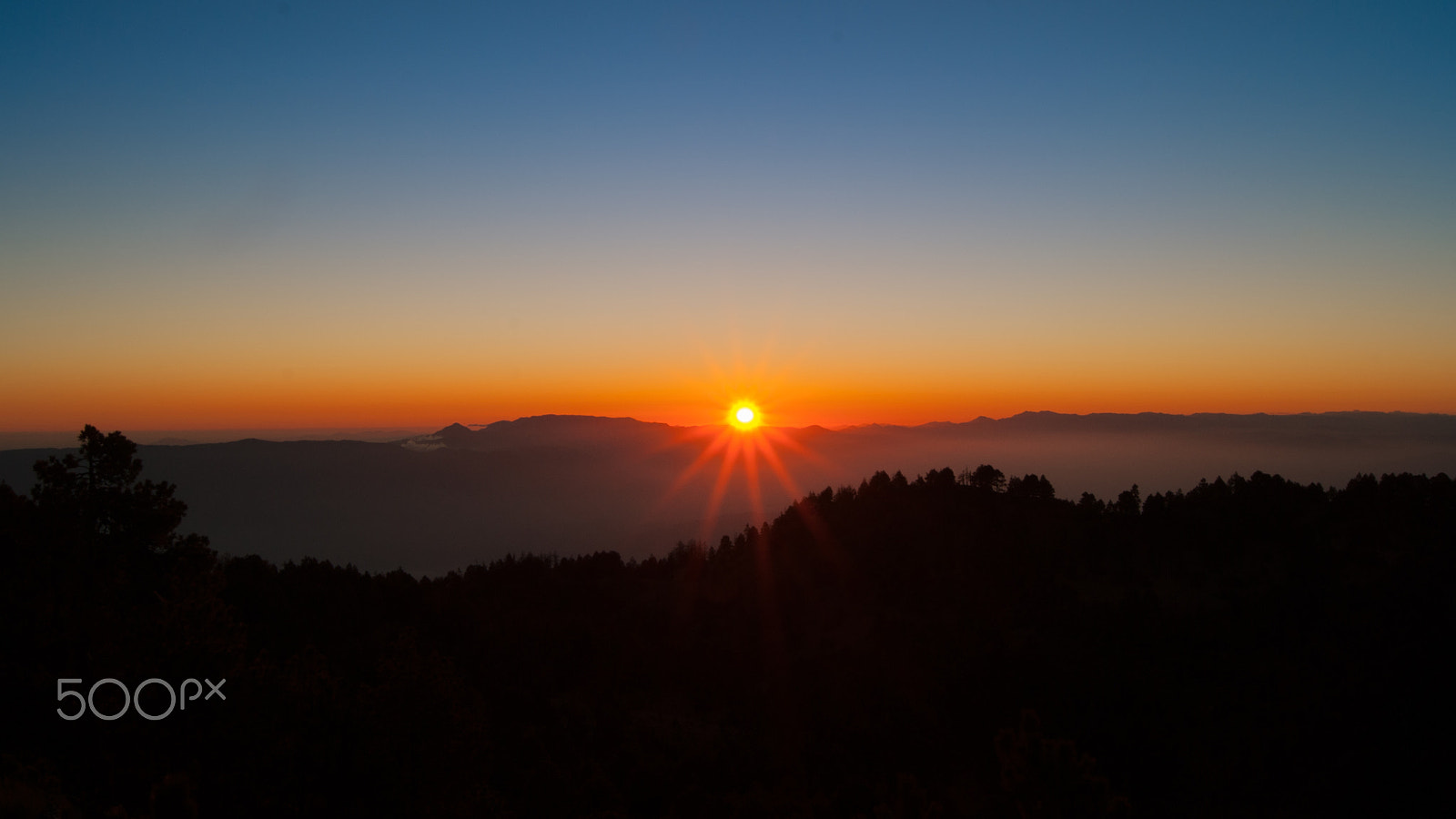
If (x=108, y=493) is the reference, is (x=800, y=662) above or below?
below

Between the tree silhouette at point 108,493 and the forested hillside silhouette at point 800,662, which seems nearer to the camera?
the forested hillside silhouette at point 800,662

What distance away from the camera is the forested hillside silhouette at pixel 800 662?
11617 mm

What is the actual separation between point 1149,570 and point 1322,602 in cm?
931

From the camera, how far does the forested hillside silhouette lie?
11617 millimetres

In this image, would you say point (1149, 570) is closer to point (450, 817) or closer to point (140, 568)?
point (450, 817)

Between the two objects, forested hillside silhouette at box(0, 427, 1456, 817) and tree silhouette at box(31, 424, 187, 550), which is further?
tree silhouette at box(31, 424, 187, 550)

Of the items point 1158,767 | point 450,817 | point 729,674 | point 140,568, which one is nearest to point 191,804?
point 450,817

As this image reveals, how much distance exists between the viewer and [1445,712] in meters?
29.9

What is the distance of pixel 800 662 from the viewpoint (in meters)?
42.9

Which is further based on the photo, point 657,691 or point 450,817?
point 657,691

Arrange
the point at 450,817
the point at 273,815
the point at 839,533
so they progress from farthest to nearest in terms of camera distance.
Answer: the point at 839,533 → the point at 450,817 → the point at 273,815

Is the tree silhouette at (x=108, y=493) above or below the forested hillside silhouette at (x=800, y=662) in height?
above

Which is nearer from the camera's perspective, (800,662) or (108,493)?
(108,493)

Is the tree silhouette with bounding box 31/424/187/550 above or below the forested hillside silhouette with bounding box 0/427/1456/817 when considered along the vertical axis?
above
